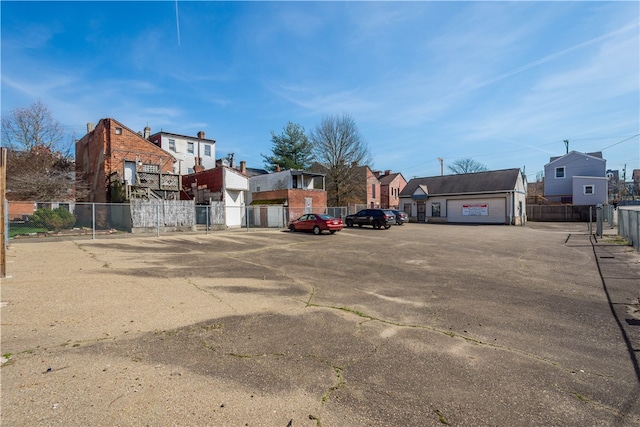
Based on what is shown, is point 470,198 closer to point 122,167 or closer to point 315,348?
point 122,167

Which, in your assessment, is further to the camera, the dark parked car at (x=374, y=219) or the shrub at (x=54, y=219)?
the dark parked car at (x=374, y=219)

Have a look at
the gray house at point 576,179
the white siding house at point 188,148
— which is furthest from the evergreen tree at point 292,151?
the gray house at point 576,179

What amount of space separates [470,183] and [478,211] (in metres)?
3.79

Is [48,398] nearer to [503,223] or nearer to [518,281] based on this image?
[518,281]

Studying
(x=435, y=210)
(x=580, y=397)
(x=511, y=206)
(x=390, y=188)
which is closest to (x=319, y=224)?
(x=580, y=397)

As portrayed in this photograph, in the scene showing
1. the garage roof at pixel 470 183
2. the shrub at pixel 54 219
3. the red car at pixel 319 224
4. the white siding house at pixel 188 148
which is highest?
the white siding house at pixel 188 148

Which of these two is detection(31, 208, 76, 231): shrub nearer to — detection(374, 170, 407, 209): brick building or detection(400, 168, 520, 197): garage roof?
detection(400, 168, 520, 197): garage roof

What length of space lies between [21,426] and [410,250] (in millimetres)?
13548

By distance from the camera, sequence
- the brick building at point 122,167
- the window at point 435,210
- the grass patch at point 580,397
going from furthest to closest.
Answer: the window at point 435,210
the brick building at point 122,167
the grass patch at point 580,397

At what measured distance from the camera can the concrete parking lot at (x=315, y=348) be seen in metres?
2.88

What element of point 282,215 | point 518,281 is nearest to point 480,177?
point 282,215

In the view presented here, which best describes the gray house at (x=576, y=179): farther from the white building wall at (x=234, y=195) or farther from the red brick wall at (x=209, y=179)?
the red brick wall at (x=209, y=179)

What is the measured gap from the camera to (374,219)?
27.3 metres

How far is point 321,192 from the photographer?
109 ft
